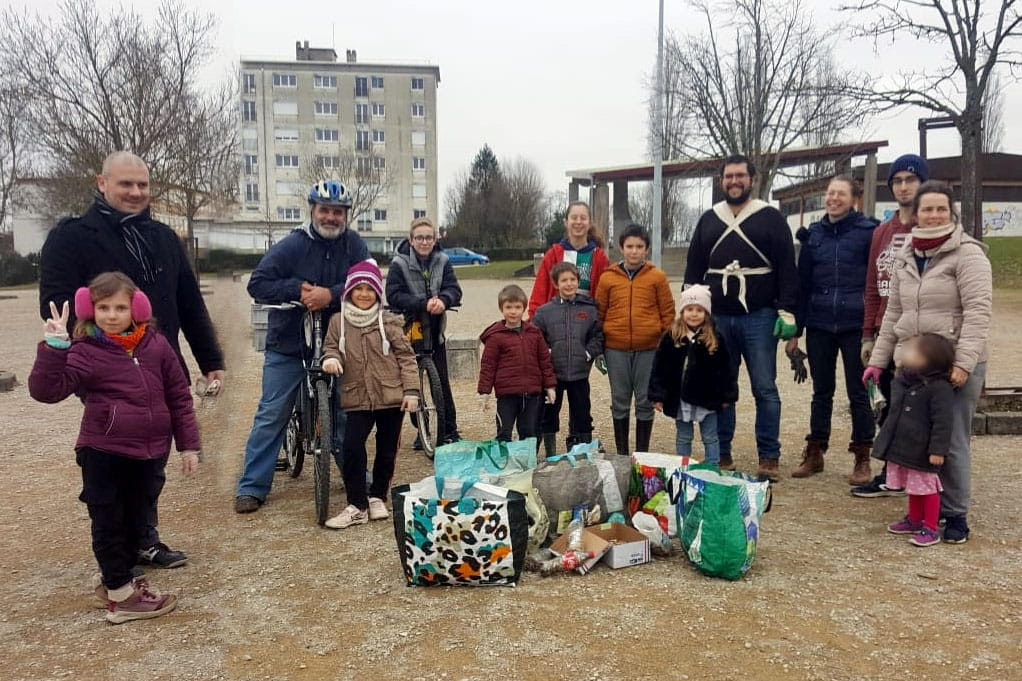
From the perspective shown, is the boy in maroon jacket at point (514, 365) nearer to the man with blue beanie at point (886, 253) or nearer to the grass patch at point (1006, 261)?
the man with blue beanie at point (886, 253)

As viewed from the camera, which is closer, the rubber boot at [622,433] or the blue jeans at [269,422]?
the blue jeans at [269,422]

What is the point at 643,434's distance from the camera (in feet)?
18.6

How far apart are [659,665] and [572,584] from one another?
0.78m

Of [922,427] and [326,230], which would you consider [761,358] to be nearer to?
[922,427]

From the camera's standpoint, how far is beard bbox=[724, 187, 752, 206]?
5367mm

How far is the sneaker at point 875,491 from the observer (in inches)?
198

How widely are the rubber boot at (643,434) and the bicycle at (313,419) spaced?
2.15m

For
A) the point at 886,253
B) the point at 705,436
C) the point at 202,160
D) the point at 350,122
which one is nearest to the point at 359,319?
the point at 705,436

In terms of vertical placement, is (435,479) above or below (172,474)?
above

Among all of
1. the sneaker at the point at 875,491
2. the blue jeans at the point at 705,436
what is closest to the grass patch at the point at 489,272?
the blue jeans at the point at 705,436

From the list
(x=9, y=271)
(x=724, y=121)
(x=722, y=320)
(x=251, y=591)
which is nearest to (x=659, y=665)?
(x=251, y=591)

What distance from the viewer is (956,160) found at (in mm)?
40781

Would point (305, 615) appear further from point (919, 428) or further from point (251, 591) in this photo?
point (919, 428)

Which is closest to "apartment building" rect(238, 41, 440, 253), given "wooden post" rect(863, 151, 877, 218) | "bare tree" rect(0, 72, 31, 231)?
"bare tree" rect(0, 72, 31, 231)
